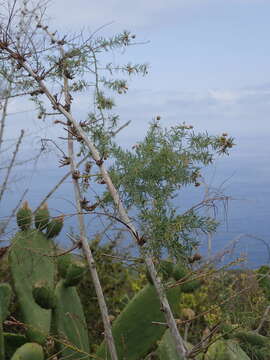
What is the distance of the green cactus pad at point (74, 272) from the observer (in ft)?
9.32

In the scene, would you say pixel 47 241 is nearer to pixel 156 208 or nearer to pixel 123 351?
pixel 123 351

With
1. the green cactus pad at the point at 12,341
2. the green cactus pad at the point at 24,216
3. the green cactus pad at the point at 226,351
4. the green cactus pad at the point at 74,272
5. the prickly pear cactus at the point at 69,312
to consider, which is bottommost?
the green cactus pad at the point at 226,351

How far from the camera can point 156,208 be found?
1.84 m

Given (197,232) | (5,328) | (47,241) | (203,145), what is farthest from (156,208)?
(5,328)

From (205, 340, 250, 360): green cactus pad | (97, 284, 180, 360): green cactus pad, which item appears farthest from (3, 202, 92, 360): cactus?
(205, 340, 250, 360): green cactus pad

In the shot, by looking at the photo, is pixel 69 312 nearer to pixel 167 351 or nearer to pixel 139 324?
pixel 139 324

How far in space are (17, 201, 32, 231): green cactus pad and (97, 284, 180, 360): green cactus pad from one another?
63cm

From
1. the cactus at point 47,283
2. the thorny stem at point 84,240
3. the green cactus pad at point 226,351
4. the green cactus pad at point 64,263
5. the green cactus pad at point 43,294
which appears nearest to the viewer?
the thorny stem at point 84,240

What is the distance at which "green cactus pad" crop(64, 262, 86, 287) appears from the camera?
9.32 ft

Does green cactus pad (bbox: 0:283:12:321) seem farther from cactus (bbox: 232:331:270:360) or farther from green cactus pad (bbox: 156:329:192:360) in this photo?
cactus (bbox: 232:331:270:360)

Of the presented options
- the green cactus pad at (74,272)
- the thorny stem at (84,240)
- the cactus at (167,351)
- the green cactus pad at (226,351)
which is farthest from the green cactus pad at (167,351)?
the green cactus pad at (74,272)

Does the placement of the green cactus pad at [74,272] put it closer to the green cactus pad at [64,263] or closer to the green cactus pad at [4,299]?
the green cactus pad at [64,263]

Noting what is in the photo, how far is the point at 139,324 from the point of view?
109 inches

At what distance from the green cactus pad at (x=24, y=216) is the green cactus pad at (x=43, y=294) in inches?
11.0
